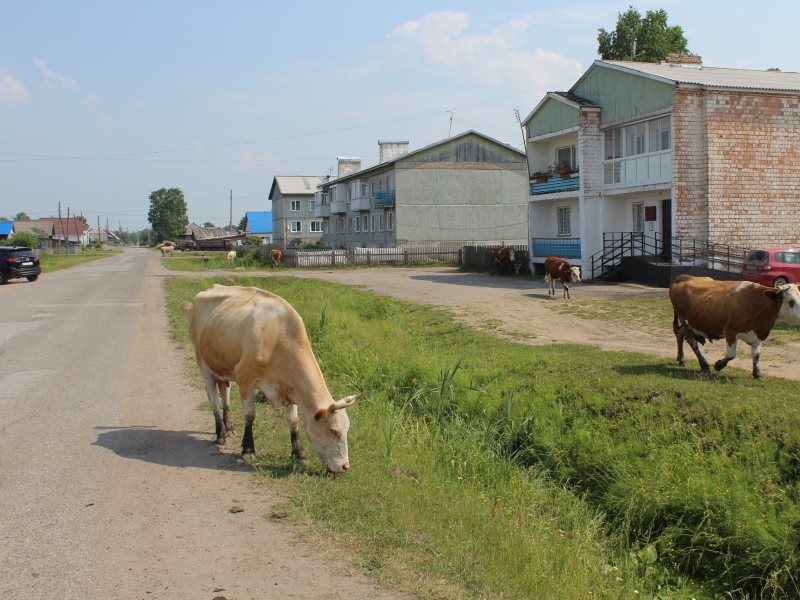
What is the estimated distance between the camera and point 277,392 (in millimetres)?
8250

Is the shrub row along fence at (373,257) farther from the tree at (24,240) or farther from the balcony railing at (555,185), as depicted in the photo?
the tree at (24,240)

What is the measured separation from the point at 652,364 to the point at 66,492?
921 cm

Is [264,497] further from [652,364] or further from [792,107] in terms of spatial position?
[792,107]

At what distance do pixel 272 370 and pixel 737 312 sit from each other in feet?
23.3

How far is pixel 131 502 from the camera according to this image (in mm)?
6832

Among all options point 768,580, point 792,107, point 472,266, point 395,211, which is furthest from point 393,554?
point 395,211

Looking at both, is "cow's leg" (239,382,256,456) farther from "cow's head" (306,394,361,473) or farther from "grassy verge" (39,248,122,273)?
"grassy verge" (39,248,122,273)

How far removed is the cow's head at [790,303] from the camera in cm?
1126

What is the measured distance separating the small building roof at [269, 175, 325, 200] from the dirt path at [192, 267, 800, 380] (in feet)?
193

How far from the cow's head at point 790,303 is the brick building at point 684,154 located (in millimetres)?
16077

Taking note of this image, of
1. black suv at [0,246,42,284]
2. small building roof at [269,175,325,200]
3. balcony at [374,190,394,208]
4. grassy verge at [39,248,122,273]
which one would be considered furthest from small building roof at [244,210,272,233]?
black suv at [0,246,42,284]

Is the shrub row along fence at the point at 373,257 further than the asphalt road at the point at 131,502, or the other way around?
the shrub row along fence at the point at 373,257

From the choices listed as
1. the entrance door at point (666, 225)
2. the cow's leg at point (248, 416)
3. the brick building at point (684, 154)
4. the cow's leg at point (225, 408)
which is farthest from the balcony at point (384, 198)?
the cow's leg at point (248, 416)

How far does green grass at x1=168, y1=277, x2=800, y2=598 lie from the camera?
20.6 ft
